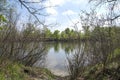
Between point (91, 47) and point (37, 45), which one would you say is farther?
point (37, 45)

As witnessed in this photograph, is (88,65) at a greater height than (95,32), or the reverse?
(95,32)

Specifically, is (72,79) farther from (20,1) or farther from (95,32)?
(20,1)

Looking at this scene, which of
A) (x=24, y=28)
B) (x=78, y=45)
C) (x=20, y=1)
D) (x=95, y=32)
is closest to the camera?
(x=20, y=1)

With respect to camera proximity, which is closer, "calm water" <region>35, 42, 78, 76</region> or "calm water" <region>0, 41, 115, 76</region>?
"calm water" <region>0, 41, 115, 76</region>

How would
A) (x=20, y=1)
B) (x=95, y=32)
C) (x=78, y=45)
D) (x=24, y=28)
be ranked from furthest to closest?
(x=24, y=28), (x=95, y=32), (x=78, y=45), (x=20, y=1)

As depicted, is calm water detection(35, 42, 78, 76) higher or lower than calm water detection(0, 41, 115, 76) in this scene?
lower

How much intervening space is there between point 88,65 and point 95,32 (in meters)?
2.25

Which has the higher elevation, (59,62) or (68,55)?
(68,55)

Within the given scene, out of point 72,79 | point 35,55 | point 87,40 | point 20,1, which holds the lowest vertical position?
point 72,79

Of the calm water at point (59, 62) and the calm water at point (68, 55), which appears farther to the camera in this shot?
the calm water at point (59, 62)

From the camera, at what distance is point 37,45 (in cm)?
1764

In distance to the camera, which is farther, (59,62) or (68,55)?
(59,62)

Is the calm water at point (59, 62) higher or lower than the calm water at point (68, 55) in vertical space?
lower

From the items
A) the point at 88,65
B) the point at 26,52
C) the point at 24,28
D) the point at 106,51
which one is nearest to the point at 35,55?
the point at 26,52
